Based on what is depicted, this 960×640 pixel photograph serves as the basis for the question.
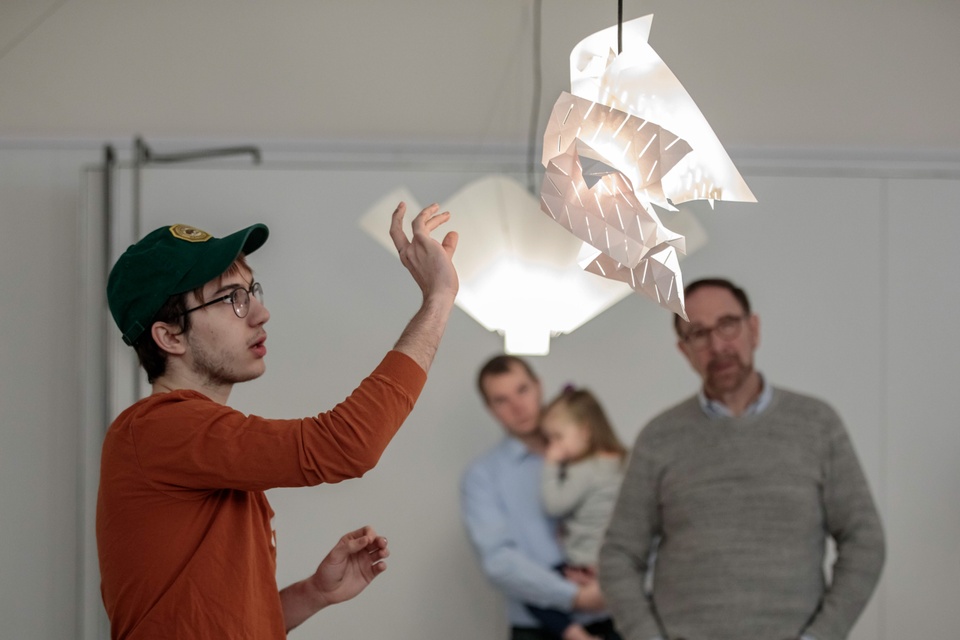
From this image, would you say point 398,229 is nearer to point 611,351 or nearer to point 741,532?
point 611,351

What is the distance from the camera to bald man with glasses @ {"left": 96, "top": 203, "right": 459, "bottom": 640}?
4.40ft

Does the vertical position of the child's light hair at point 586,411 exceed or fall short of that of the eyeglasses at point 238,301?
it falls short

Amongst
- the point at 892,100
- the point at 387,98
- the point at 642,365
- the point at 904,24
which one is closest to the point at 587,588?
the point at 642,365

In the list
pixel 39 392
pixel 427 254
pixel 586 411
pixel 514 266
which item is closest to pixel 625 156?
pixel 427 254

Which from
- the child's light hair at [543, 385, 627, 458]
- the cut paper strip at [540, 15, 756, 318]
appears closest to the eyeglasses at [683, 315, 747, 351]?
the child's light hair at [543, 385, 627, 458]

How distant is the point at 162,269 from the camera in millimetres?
1516

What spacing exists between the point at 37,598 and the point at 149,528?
1675 mm

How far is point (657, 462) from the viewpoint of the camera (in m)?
2.79

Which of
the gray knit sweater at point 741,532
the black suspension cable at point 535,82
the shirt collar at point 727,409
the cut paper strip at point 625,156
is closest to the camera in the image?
the cut paper strip at point 625,156

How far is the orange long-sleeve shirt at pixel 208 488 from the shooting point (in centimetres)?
133

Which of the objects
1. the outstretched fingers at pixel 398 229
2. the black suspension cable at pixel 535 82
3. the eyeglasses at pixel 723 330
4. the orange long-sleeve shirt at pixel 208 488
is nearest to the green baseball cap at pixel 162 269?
the orange long-sleeve shirt at pixel 208 488

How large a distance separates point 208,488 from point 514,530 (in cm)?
147

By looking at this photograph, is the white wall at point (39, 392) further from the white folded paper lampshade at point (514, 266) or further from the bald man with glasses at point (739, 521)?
the bald man with glasses at point (739, 521)

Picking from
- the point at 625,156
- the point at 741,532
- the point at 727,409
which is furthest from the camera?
the point at 727,409
